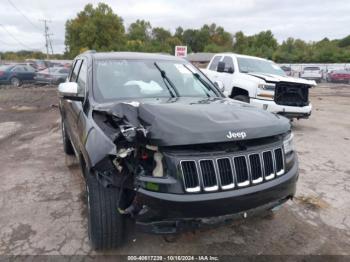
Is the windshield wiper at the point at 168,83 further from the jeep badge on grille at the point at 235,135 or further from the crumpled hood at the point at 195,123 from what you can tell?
the jeep badge on grille at the point at 235,135

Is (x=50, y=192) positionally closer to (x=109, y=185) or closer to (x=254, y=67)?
(x=109, y=185)

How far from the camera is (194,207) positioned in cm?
226

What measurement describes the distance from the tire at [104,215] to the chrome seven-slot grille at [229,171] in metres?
0.73

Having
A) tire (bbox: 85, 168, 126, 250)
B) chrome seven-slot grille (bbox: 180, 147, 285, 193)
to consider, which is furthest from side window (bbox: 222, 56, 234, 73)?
tire (bbox: 85, 168, 126, 250)

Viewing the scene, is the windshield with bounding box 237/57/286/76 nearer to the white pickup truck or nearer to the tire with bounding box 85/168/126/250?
the white pickup truck

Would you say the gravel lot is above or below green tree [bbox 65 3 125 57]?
below

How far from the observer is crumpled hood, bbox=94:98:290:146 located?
232cm

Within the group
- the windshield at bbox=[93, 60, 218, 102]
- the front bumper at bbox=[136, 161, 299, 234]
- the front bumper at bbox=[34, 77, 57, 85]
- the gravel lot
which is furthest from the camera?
the front bumper at bbox=[34, 77, 57, 85]

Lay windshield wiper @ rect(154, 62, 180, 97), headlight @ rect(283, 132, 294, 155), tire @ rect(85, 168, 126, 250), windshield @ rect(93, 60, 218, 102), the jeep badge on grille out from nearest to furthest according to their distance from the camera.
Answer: the jeep badge on grille
tire @ rect(85, 168, 126, 250)
headlight @ rect(283, 132, 294, 155)
windshield @ rect(93, 60, 218, 102)
windshield wiper @ rect(154, 62, 180, 97)

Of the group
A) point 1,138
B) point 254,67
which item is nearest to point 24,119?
point 1,138

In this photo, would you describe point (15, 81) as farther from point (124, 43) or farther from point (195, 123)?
point (124, 43)

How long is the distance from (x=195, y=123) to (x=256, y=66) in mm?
7358

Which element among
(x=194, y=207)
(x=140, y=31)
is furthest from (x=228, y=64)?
(x=140, y=31)

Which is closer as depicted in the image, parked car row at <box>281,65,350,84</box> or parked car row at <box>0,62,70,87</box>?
parked car row at <box>0,62,70,87</box>
